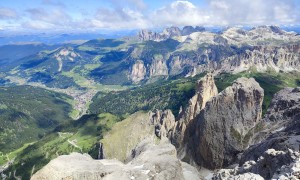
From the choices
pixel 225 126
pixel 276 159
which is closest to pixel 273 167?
pixel 276 159

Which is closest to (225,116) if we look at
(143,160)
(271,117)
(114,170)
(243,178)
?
(271,117)

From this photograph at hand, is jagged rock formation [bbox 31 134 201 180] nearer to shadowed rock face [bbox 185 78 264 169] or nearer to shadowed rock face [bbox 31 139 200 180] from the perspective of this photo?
shadowed rock face [bbox 31 139 200 180]

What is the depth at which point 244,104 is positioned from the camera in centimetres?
14188

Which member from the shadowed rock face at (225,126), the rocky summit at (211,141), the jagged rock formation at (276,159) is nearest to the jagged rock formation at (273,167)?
the jagged rock formation at (276,159)

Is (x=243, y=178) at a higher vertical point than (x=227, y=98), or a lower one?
higher

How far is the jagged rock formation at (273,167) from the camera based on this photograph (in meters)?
38.7

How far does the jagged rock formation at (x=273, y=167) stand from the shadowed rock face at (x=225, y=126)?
221 ft

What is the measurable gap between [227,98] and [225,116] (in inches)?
343

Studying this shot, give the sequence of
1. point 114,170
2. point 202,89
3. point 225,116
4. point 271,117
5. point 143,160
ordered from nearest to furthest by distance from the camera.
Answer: point 114,170, point 143,160, point 271,117, point 225,116, point 202,89

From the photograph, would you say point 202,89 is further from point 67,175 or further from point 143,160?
point 67,175

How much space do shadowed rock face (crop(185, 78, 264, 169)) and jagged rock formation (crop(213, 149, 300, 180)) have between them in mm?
67492

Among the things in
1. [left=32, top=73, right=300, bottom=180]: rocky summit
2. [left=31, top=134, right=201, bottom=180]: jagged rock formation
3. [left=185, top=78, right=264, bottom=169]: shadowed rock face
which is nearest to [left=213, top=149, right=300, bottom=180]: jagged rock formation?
[left=31, top=134, right=201, bottom=180]: jagged rock formation

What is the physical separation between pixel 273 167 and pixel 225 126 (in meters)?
83.3

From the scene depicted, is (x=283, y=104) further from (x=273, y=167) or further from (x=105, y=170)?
(x=273, y=167)
